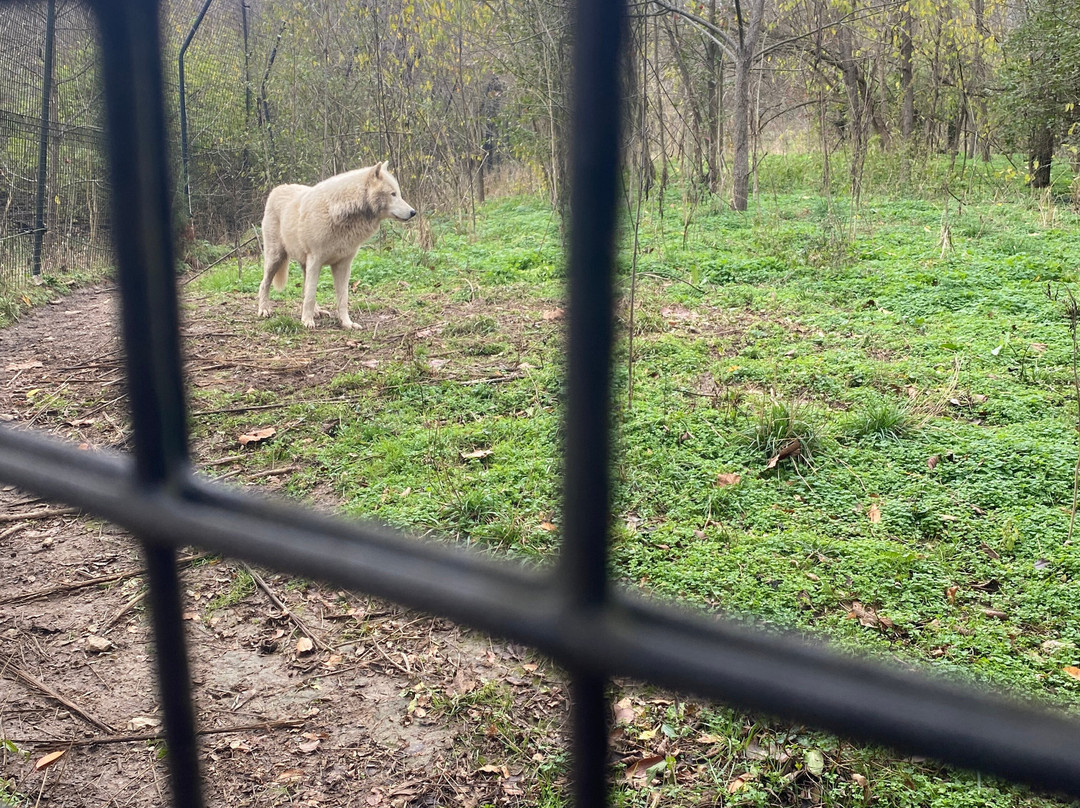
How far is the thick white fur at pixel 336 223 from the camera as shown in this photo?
744 cm

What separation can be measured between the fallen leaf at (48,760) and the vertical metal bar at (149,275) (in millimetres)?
2560

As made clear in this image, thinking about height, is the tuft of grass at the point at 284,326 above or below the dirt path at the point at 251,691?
above

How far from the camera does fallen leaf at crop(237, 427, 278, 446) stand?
A: 4.78 metres

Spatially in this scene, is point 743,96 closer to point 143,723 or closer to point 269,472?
point 269,472

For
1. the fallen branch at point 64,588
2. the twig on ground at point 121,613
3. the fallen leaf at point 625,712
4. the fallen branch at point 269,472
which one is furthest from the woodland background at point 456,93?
the fallen leaf at point 625,712

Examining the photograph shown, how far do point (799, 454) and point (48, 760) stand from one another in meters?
3.17

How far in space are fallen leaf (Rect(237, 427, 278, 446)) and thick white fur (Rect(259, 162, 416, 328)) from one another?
2.50 m

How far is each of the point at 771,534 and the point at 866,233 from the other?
6492 millimetres

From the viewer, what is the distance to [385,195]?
302 inches

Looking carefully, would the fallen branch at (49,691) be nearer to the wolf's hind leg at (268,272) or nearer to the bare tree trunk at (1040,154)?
the wolf's hind leg at (268,272)

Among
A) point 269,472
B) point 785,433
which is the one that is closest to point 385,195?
point 269,472

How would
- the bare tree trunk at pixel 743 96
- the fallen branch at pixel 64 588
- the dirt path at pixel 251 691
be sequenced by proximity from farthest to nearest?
the bare tree trunk at pixel 743 96
the fallen branch at pixel 64 588
the dirt path at pixel 251 691

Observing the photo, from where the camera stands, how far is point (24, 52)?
6.04 metres

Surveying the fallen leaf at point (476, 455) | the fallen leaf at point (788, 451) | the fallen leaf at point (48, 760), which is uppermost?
the fallen leaf at point (788, 451)
